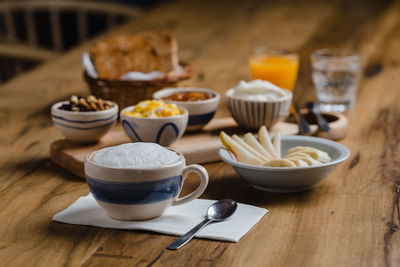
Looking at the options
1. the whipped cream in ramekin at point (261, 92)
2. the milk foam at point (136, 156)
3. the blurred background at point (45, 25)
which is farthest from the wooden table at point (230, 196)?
the blurred background at point (45, 25)

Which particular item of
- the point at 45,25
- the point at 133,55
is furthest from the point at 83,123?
the point at 45,25

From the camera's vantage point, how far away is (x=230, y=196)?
120 centimetres

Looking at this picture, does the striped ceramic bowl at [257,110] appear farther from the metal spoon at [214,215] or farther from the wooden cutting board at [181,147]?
the metal spoon at [214,215]

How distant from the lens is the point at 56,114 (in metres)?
1.44

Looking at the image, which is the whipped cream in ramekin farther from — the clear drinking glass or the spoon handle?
the spoon handle

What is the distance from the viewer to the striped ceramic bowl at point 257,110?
155 centimetres

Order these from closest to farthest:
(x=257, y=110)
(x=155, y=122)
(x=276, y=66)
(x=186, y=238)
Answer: (x=186, y=238), (x=155, y=122), (x=257, y=110), (x=276, y=66)

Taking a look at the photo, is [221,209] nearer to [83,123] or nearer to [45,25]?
[83,123]

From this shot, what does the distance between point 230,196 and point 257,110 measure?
42 cm

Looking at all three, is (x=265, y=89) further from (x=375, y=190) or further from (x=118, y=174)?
(x=118, y=174)

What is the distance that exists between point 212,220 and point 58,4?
295 centimetres

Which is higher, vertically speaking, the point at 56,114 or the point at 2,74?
the point at 56,114

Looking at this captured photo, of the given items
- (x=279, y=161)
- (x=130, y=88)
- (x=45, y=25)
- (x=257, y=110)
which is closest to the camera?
(x=279, y=161)

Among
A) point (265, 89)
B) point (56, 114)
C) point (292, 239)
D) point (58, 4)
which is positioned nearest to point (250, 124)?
point (265, 89)
